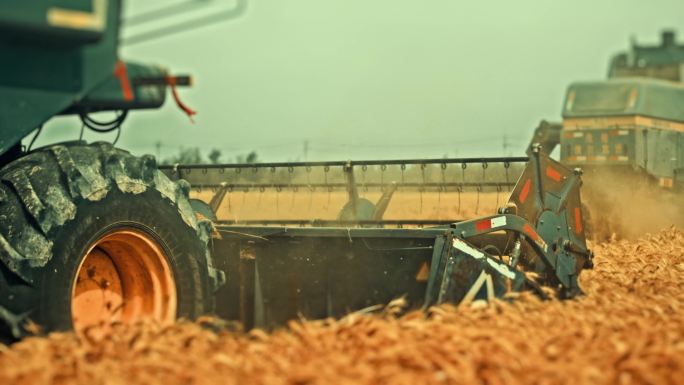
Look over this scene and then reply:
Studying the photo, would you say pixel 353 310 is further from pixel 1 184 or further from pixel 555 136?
pixel 555 136

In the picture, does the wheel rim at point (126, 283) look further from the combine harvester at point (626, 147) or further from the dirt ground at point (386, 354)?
the combine harvester at point (626, 147)

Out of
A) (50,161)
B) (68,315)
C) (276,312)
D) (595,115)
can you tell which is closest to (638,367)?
(68,315)

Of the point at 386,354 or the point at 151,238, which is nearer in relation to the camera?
the point at 386,354

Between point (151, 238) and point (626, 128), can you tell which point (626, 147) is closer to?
point (626, 128)

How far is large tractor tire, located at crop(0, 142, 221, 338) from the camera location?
3.89m

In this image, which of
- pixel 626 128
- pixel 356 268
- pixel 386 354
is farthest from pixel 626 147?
pixel 386 354

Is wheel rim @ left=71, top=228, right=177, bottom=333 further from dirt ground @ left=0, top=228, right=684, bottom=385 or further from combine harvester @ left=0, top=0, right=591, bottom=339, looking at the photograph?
dirt ground @ left=0, top=228, right=684, bottom=385

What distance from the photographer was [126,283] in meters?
4.75

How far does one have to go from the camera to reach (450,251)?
5.95m

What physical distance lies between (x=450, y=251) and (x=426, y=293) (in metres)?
0.30

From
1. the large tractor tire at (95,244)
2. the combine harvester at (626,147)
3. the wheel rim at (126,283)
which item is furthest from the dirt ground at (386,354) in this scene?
the combine harvester at (626,147)

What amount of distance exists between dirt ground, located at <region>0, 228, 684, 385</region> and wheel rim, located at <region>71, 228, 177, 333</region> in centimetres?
52

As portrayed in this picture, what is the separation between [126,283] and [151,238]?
280 mm

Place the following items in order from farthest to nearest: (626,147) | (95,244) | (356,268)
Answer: (626,147)
(356,268)
(95,244)
